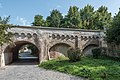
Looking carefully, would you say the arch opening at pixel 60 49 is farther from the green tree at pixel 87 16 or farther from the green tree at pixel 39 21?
the green tree at pixel 39 21

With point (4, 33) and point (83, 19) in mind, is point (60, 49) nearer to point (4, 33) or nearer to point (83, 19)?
point (4, 33)

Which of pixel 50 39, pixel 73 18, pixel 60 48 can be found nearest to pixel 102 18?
pixel 73 18

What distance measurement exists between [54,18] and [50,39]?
23520 millimetres

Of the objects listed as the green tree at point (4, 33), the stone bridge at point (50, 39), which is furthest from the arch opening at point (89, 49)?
the green tree at point (4, 33)

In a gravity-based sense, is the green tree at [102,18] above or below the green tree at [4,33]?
above

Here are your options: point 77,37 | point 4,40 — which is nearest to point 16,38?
point 77,37

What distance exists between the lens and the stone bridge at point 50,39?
23.8m

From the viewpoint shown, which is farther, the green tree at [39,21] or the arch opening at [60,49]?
the green tree at [39,21]

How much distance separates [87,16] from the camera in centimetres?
4553

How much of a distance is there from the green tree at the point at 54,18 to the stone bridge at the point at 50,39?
20591 millimetres

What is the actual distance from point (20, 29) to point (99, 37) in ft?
35.3

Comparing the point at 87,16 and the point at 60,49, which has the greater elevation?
the point at 87,16

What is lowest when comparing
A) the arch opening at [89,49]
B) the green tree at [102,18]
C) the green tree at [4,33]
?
the arch opening at [89,49]

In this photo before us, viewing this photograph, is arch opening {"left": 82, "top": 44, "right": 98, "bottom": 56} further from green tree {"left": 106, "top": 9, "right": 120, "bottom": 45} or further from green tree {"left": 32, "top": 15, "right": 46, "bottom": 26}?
green tree {"left": 32, "top": 15, "right": 46, "bottom": 26}
